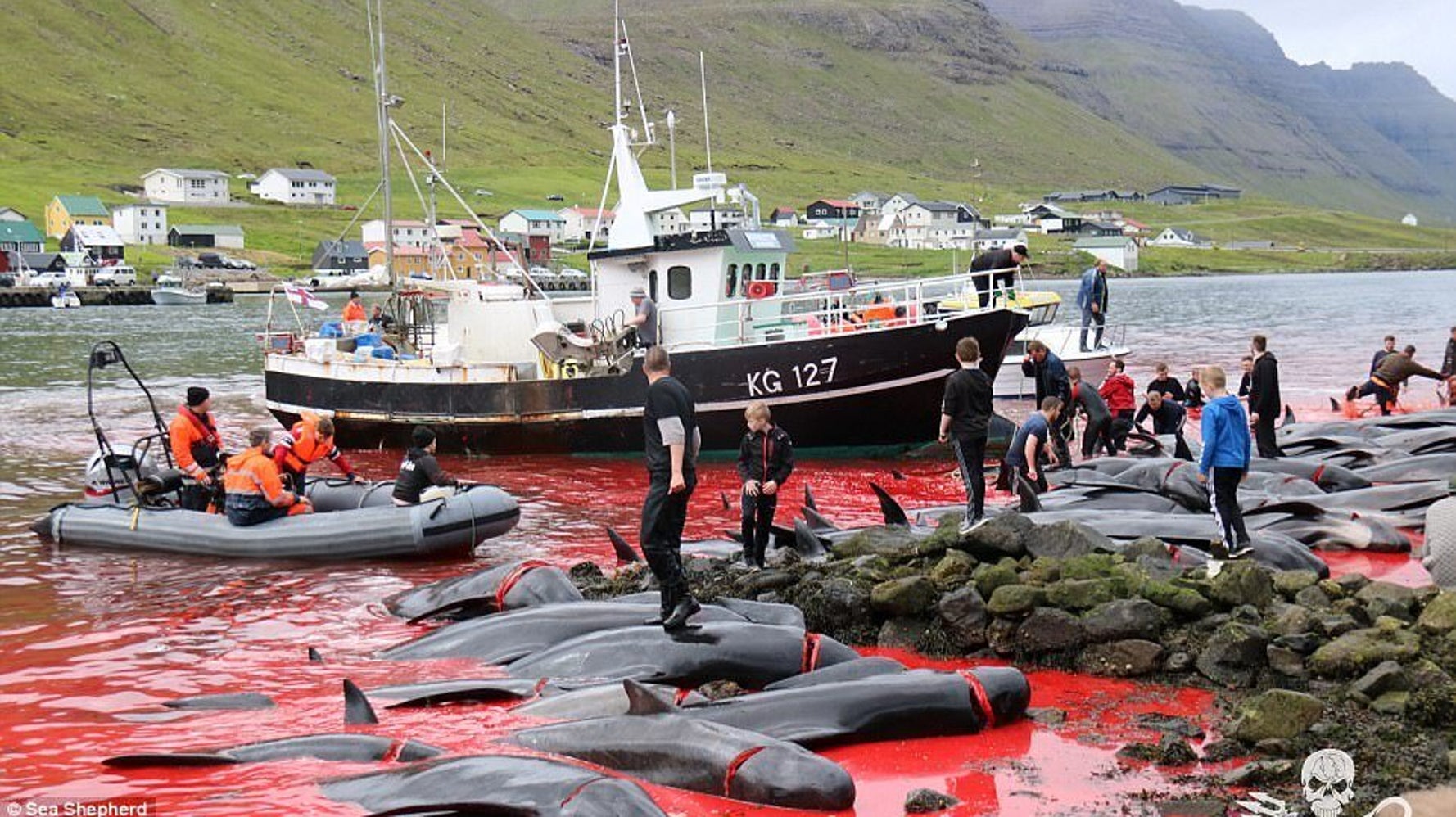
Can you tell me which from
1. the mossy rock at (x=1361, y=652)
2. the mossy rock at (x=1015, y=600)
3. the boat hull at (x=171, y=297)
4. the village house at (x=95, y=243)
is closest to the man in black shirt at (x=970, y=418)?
the mossy rock at (x=1015, y=600)

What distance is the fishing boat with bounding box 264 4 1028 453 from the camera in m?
23.3

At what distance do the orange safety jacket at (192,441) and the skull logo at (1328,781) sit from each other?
43.6 ft

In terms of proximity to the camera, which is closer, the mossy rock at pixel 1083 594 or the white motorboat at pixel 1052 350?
the mossy rock at pixel 1083 594

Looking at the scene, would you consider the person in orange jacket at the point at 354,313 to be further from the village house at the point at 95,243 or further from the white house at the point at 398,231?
the white house at the point at 398,231

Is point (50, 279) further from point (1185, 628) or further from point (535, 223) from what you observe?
point (1185, 628)

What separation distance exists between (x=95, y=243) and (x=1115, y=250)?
112m

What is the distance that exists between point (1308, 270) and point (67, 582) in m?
165

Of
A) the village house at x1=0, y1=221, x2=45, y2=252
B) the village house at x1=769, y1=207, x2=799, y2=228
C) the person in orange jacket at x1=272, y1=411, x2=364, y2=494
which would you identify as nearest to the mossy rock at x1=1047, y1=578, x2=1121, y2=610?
the person in orange jacket at x1=272, y1=411, x2=364, y2=494

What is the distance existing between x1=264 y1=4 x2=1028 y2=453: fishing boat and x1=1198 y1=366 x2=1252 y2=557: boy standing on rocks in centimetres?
1015

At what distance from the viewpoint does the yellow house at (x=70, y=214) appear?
407 feet

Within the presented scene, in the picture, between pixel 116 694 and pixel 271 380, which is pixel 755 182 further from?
pixel 116 694

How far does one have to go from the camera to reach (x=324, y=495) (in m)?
18.5

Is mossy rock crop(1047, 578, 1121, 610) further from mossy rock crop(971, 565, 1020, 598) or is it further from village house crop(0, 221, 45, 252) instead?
village house crop(0, 221, 45, 252)

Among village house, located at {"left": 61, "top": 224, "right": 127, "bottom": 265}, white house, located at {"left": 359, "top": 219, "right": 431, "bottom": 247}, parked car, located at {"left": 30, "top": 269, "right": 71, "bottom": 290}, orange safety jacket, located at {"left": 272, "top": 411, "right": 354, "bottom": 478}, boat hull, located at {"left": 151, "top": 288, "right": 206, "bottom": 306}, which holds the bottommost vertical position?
orange safety jacket, located at {"left": 272, "top": 411, "right": 354, "bottom": 478}
